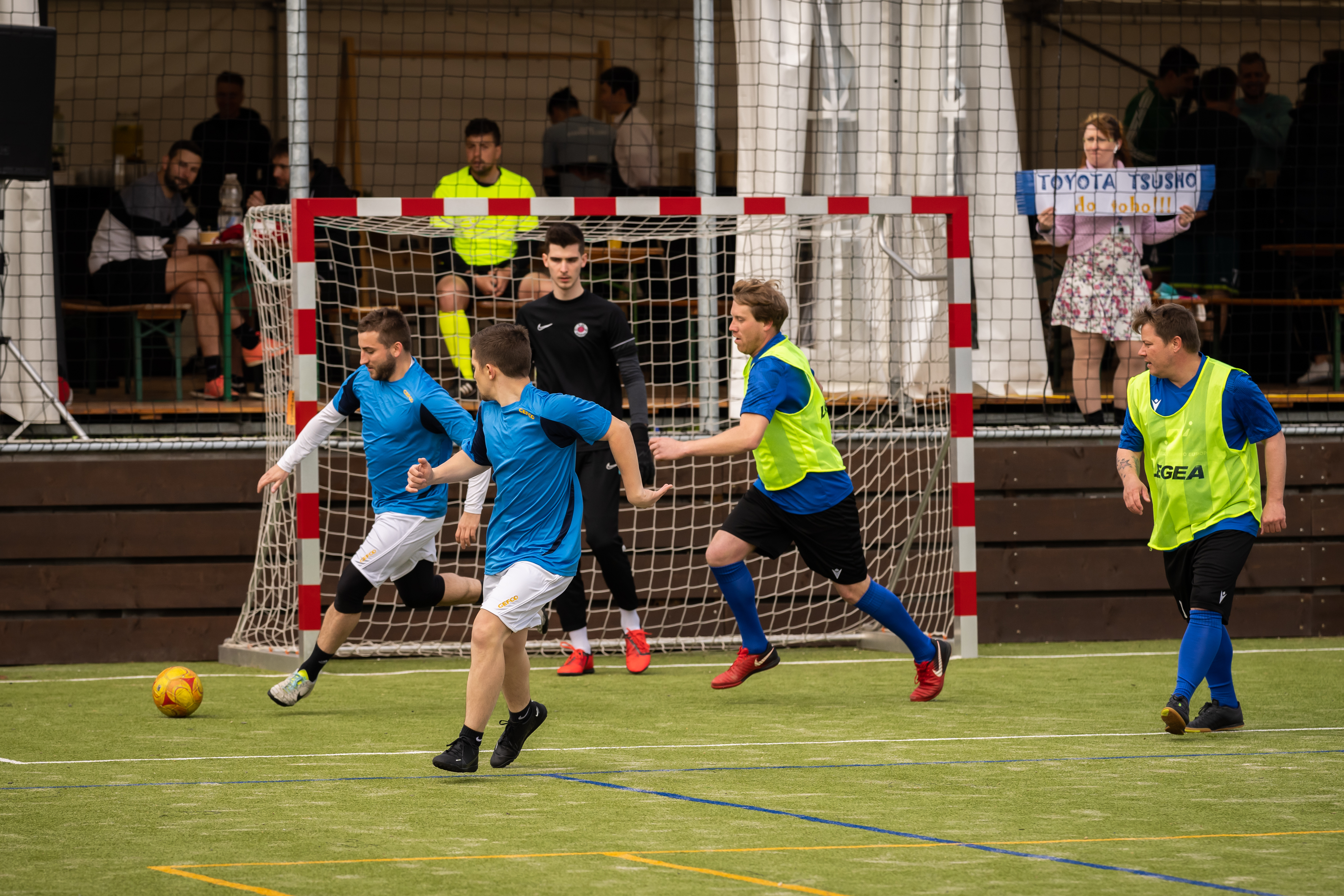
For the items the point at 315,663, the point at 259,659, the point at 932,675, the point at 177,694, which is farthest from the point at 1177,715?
the point at 259,659

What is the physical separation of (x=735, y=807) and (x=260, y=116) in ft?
36.4

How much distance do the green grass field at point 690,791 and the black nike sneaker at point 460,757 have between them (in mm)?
67

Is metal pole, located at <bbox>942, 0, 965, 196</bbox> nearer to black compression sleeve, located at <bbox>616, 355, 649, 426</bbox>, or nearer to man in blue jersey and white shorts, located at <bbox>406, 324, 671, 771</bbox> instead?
black compression sleeve, located at <bbox>616, 355, 649, 426</bbox>

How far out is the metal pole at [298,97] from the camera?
1049 cm

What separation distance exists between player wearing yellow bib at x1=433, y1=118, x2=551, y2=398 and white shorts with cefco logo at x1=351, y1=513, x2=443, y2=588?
8.86ft

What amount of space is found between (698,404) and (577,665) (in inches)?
94.2

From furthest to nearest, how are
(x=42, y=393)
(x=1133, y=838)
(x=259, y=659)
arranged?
(x=42, y=393) → (x=259, y=659) → (x=1133, y=838)

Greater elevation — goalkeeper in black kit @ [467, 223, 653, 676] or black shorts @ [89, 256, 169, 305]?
black shorts @ [89, 256, 169, 305]

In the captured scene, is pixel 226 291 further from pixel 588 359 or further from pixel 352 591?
pixel 352 591

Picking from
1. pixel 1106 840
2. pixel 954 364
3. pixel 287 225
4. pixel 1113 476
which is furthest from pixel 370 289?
pixel 1106 840

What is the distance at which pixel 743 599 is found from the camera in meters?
8.60

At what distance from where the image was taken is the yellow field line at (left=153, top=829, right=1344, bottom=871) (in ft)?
15.5

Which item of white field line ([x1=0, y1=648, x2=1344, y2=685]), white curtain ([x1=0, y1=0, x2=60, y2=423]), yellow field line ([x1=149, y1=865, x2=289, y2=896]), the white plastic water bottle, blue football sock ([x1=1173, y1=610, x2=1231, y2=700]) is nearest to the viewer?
yellow field line ([x1=149, y1=865, x2=289, y2=896])

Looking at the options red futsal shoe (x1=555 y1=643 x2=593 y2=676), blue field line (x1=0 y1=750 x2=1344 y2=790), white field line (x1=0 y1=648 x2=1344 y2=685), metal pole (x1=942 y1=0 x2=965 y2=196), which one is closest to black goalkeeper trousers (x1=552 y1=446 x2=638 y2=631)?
red futsal shoe (x1=555 y1=643 x2=593 y2=676)
